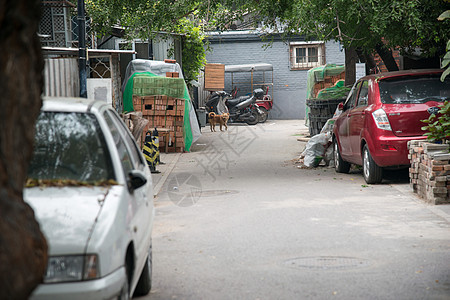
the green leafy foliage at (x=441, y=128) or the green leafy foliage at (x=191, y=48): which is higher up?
the green leafy foliage at (x=191, y=48)

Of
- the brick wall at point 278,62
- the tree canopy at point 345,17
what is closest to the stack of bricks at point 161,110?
the tree canopy at point 345,17

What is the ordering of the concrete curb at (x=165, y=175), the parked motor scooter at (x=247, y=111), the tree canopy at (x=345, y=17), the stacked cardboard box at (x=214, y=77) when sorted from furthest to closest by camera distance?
1. the parked motor scooter at (x=247, y=111)
2. the stacked cardboard box at (x=214, y=77)
3. the tree canopy at (x=345, y=17)
4. the concrete curb at (x=165, y=175)

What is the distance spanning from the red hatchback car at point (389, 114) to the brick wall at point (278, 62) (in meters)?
28.4

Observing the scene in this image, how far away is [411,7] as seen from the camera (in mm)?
13023

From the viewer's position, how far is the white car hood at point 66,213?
3.90 meters

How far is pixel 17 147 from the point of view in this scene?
2.79 meters

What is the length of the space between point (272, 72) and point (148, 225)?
36343 millimetres

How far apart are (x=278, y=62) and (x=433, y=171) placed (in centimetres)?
3215

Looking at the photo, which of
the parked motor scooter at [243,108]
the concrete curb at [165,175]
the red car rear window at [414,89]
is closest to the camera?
the red car rear window at [414,89]

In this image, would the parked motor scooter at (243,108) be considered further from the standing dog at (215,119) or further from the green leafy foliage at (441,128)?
the green leafy foliage at (441,128)

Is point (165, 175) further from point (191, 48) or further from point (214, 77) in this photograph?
point (214, 77)

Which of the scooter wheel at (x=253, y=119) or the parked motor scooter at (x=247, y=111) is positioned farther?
the scooter wheel at (x=253, y=119)

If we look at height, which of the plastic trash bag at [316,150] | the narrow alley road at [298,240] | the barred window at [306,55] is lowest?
the narrow alley road at [298,240]

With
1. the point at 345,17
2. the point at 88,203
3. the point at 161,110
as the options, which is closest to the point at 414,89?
the point at 345,17
